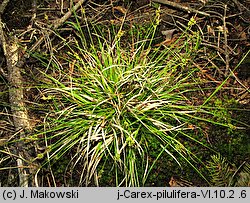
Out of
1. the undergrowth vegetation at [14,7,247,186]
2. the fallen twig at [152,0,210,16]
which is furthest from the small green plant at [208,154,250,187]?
the fallen twig at [152,0,210,16]

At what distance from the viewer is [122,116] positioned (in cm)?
237

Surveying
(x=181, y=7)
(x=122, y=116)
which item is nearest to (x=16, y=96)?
(x=122, y=116)

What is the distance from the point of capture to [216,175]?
223 cm

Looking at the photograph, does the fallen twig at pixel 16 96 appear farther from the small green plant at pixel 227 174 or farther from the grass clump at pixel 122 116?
the small green plant at pixel 227 174

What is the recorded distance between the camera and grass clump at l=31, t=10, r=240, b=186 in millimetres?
2295

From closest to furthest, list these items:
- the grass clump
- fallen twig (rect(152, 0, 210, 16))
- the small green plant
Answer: the small green plant < the grass clump < fallen twig (rect(152, 0, 210, 16))

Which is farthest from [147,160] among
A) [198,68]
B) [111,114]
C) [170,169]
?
[198,68]

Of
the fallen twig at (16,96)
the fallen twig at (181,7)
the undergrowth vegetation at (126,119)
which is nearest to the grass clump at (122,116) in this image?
the undergrowth vegetation at (126,119)

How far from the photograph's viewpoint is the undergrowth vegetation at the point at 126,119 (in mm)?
2299

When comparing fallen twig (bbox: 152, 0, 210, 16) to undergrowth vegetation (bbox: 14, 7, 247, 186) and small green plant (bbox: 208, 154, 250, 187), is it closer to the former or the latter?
undergrowth vegetation (bbox: 14, 7, 247, 186)

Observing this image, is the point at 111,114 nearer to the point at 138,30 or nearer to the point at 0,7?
the point at 138,30

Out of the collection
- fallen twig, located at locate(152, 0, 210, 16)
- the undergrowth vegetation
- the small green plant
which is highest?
fallen twig, located at locate(152, 0, 210, 16)

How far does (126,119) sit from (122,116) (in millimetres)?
29

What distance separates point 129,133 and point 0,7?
1.20 m
